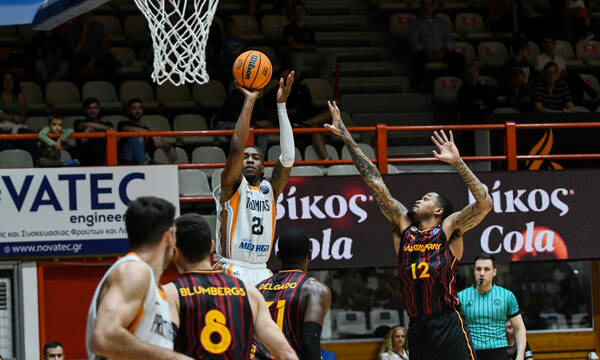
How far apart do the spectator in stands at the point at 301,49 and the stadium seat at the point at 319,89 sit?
0.21 m

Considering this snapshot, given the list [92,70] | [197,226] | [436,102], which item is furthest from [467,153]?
[197,226]

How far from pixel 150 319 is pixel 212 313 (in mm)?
556

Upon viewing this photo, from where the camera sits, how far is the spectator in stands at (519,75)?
48.1 ft

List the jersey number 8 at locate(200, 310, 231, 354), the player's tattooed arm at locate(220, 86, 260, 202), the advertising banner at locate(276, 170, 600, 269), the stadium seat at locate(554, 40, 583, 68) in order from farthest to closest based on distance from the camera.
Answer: the stadium seat at locate(554, 40, 583, 68), the advertising banner at locate(276, 170, 600, 269), the player's tattooed arm at locate(220, 86, 260, 202), the jersey number 8 at locate(200, 310, 231, 354)

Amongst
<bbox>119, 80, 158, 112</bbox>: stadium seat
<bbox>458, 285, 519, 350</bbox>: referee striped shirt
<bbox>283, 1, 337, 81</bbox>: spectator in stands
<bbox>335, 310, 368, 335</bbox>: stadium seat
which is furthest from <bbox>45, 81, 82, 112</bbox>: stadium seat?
<bbox>458, 285, 519, 350</bbox>: referee striped shirt

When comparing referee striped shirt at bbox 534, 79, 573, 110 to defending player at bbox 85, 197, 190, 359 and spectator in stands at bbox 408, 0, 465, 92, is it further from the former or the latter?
defending player at bbox 85, 197, 190, 359

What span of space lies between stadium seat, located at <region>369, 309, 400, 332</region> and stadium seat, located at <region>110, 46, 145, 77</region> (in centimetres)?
525

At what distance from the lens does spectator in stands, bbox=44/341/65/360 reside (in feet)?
30.3

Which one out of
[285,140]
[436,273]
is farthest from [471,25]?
[285,140]

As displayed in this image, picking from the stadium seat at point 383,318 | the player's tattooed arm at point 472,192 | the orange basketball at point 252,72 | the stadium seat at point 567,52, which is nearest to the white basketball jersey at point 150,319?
the orange basketball at point 252,72

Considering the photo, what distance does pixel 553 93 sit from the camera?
46.3 ft

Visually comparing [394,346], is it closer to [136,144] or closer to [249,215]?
[136,144]

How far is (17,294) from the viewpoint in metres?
10.0

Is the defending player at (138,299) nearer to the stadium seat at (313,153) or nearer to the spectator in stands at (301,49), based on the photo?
the stadium seat at (313,153)
